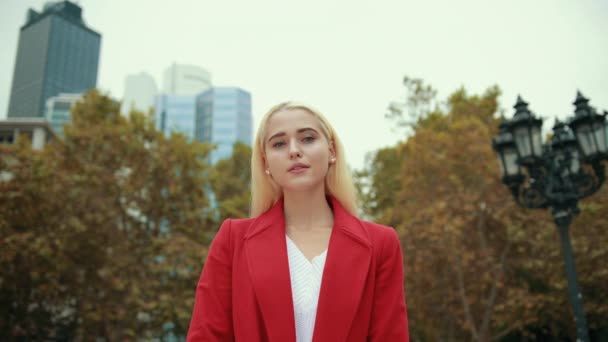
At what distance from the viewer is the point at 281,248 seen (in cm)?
203

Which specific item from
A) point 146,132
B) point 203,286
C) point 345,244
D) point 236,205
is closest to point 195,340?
point 203,286

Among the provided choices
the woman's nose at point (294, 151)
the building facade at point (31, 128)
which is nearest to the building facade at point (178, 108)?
the building facade at point (31, 128)

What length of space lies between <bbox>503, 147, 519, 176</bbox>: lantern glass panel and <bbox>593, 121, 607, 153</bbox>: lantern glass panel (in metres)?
1.14

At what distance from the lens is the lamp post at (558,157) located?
705 cm

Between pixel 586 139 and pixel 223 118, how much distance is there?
299 feet

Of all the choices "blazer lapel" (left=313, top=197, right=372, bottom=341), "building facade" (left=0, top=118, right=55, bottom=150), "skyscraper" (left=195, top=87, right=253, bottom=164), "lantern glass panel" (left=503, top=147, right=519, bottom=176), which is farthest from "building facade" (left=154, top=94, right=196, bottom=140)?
"blazer lapel" (left=313, top=197, right=372, bottom=341)

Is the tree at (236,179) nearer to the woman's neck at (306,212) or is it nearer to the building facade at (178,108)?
the woman's neck at (306,212)

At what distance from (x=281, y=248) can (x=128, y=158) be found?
14210 millimetres

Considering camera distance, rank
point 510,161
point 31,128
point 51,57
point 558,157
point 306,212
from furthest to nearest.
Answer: point 51,57
point 31,128
point 510,161
point 558,157
point 306,212

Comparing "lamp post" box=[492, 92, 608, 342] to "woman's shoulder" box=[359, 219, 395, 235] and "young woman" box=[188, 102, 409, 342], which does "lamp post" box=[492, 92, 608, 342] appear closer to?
"woman's shoulder" box=[359, 219, 395, 235]

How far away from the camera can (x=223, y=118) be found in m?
95.4

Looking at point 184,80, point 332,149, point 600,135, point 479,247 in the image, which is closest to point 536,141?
point 600,135

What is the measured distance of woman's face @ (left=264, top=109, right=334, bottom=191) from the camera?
82.6 inches

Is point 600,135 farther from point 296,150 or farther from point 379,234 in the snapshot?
point 296,150
